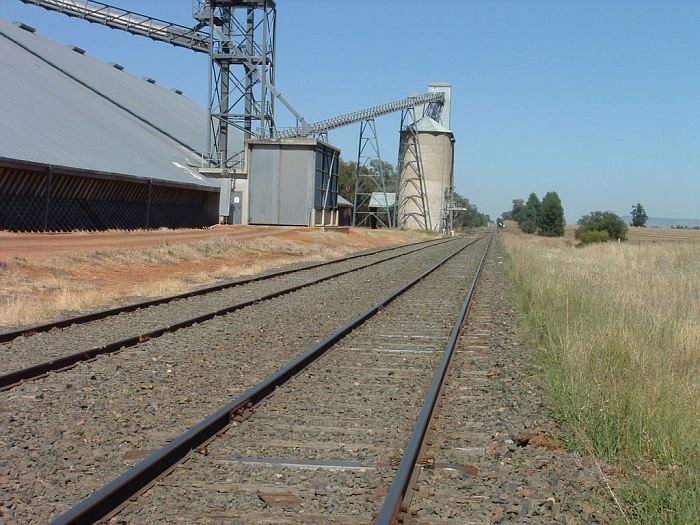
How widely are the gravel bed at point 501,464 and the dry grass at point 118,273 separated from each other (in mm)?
7823

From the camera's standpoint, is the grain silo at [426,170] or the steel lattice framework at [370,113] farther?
the grain silo at [426,170]

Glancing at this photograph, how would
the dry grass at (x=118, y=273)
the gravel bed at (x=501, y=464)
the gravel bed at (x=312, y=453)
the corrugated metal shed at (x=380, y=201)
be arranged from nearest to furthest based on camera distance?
the gravel bed at (x=312, y=453)
the gravel bed at (x=501, y=464)
the dry grass at (x=118, y=273)
the corrugated metal shed at (x=380, y=201)

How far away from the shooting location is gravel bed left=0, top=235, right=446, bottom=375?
9.87m

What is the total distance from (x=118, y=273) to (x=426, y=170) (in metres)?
72.8

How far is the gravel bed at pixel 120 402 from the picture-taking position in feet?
17.7

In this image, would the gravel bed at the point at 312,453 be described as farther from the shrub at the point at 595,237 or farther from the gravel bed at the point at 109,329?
the shrub at the point at 595,237

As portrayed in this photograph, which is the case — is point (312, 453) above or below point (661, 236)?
below

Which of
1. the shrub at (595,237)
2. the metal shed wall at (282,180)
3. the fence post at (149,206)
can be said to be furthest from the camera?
the shrub at (595,237)

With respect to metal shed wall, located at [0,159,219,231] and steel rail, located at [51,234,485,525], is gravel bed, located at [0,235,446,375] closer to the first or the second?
steel rail, located at [51,234,485,525]

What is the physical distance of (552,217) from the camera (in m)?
132

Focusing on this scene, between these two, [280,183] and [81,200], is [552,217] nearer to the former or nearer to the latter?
[280,183]

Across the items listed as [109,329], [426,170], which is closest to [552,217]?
[426,170]

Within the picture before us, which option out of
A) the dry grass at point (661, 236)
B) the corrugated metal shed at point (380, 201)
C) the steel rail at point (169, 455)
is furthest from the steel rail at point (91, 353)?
the corrugated metal shed at point (380, 201)

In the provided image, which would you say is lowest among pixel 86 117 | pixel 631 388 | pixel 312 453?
pixel 312 453
